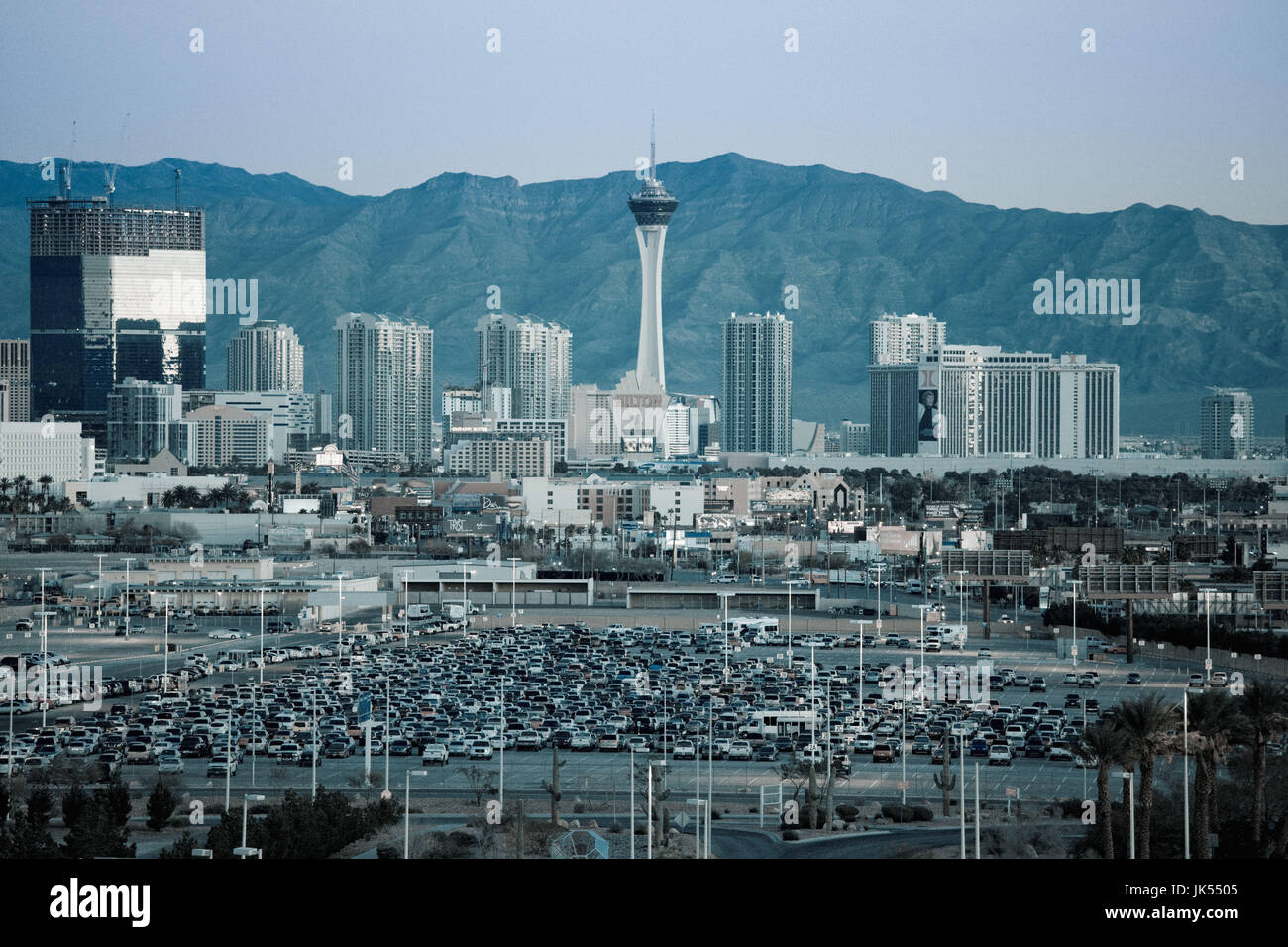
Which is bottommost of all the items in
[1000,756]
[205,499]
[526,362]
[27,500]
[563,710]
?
[563,710]

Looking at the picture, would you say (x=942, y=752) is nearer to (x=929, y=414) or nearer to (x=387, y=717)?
(x=387, y=717)

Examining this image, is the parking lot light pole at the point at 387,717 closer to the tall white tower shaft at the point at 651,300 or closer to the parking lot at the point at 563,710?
the parking lot at the point at 563,710

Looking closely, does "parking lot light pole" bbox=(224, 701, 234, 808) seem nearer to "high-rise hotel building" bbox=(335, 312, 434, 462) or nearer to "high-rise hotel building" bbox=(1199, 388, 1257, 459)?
"high-rise hotel building" bbox=(1199, 388, 1257, 459)

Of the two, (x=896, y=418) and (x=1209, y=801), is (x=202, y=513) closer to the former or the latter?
(x=1209, y=801)

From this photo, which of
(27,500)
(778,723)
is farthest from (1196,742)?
(27,500)

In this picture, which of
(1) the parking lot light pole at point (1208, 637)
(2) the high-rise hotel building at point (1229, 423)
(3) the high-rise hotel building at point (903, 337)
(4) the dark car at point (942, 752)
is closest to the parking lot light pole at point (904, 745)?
(4) the dark car at point (942, 752)
